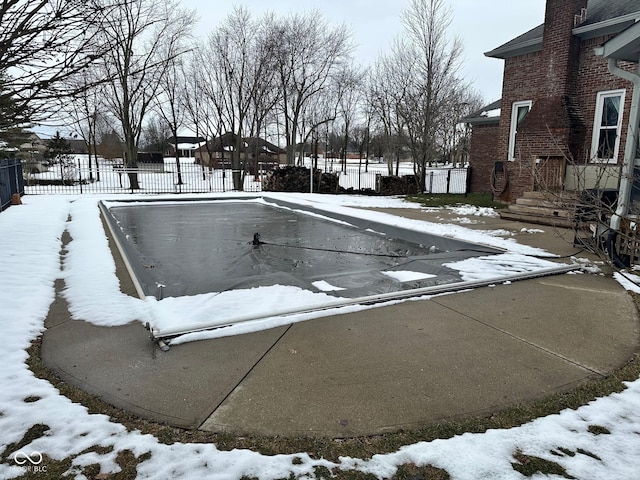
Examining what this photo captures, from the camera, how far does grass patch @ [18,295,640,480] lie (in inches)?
73.5

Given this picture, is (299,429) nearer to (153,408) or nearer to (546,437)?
(153,408)

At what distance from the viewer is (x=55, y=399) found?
2.38m

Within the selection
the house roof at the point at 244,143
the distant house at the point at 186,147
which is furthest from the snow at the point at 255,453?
the distant house at the point at 186,147

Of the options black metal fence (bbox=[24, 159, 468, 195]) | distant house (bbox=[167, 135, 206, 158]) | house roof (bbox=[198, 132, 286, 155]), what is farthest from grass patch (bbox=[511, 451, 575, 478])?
distant house (bbox=[167, 135, 206, 158])

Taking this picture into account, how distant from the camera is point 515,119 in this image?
492 inches

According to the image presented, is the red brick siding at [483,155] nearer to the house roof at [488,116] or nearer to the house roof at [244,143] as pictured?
the house roof at [488,116]

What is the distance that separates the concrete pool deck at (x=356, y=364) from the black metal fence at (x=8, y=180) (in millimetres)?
8478

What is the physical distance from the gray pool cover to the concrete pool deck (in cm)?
99

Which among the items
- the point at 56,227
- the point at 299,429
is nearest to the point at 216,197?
the point at 56,227

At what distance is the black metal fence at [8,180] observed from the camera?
10508mm

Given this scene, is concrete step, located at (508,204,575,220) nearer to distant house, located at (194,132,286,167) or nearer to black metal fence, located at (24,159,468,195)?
black metal fence, located at (24,159,468,195)

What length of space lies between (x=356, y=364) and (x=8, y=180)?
12424mm

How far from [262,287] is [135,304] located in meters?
1.24

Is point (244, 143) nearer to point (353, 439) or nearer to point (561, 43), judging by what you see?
point (561, 43)
